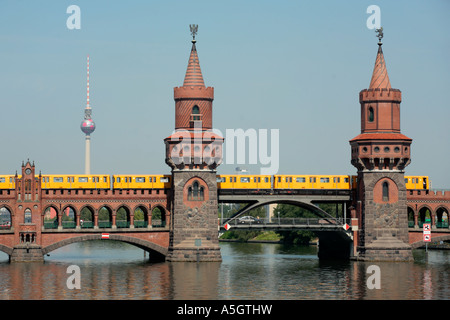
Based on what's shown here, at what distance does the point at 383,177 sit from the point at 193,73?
1108 inches

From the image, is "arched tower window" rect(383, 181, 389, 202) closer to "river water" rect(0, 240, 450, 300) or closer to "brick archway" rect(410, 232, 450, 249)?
"brick archway" rect(410, 232, 450, 249)

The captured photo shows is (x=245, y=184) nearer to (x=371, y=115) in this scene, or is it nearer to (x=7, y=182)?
(x=371, y=115)

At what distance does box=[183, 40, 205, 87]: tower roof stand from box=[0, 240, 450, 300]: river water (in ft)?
→ 77.0

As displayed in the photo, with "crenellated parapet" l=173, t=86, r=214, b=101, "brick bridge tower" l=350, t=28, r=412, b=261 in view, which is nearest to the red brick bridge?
→ "brick bridge tower" l=350, t=28, r=412, b=261

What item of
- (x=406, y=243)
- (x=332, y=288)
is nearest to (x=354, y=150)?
(x=406, y=243)

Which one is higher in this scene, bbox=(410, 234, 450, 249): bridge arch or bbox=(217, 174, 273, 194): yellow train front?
bbox=(217, 174, 273, 194): yellow train front

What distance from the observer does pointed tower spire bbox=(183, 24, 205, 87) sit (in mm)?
123438

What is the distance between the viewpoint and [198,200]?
121750 millimetres

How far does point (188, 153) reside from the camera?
398 feet

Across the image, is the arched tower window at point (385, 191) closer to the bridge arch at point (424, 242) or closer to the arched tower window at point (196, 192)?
the bridge arch at point (424, 242)

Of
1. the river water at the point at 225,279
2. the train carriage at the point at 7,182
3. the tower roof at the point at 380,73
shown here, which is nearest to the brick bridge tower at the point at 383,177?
the tower roof at the point at 380,73
